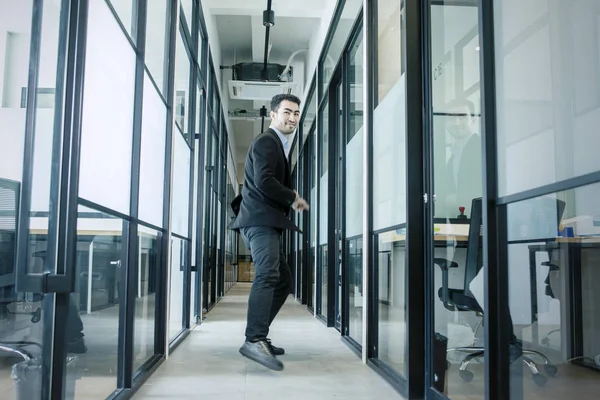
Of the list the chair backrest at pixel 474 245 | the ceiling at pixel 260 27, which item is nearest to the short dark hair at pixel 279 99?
the chair backrest at pixel 474 245

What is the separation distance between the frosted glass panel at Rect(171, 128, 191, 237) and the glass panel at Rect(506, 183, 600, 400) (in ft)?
8.65

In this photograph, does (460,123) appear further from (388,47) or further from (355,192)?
(355,192)

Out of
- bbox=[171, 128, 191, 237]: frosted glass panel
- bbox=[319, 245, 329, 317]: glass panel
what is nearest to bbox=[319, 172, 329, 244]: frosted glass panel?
bbox=[319, 245, 329, 317]: glass panel

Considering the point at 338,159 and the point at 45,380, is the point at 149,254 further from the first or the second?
the point at 338,159

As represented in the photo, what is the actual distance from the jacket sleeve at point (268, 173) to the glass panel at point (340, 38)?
127 centimetres

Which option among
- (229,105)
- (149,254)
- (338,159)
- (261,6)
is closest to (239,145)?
(229,105)

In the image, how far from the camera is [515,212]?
5.20ft

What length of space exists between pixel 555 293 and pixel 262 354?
6.03 feet

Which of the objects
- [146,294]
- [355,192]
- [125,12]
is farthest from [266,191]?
[125,12]

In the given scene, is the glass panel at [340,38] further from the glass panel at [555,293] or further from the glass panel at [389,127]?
the glass panel at [555,293]

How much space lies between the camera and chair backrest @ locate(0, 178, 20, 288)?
4.51ft

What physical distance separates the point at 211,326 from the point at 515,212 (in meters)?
3.76

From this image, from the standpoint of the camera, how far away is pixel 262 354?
9.68ft

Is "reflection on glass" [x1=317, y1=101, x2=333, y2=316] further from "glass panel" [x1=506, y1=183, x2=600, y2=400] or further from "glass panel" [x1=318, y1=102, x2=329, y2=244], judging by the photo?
"glass panel" [x1=506, y1=183, x2=600, y2=400]
